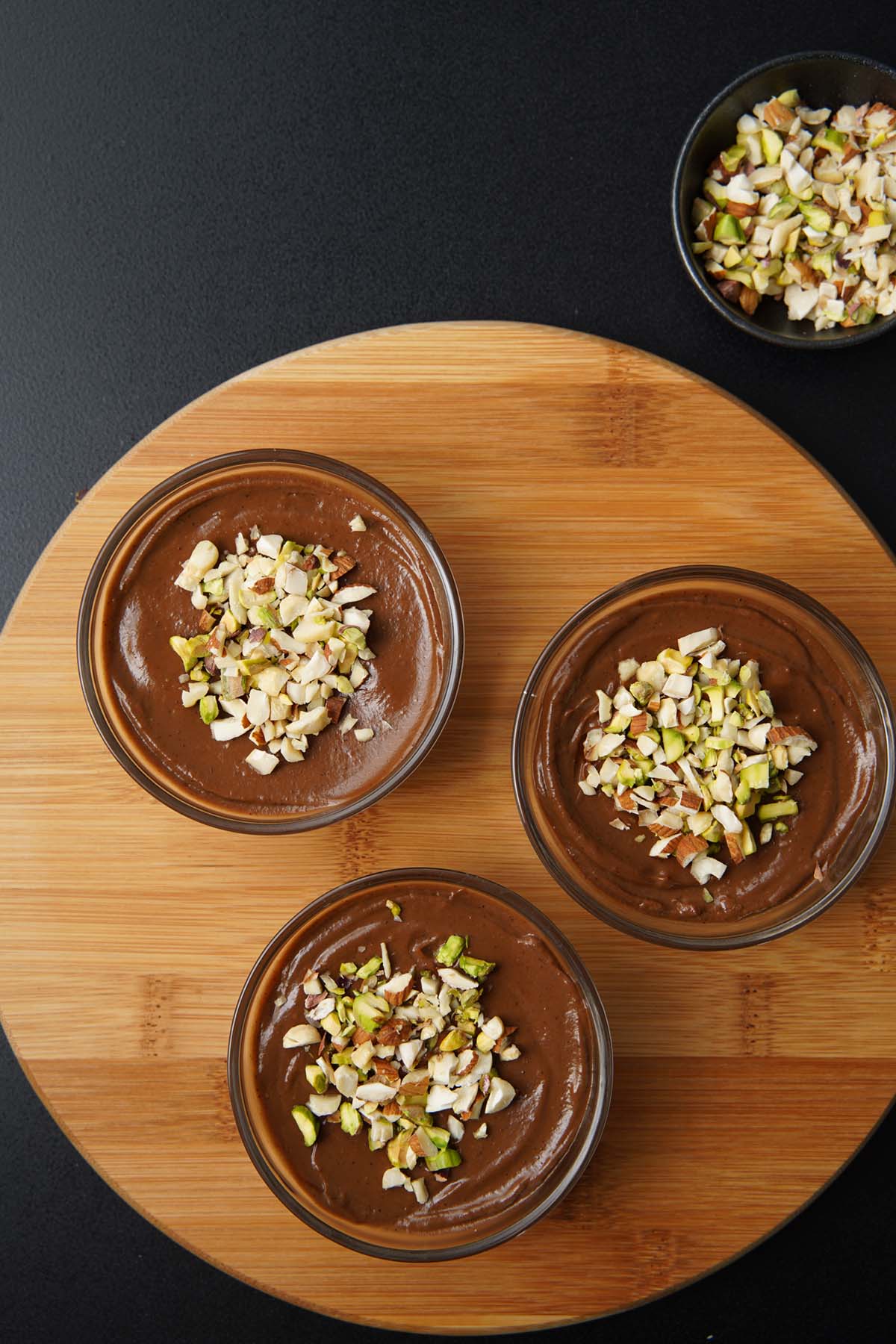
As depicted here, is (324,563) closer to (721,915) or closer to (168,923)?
(168,923)

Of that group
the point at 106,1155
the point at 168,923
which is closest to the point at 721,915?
the point at 168,923

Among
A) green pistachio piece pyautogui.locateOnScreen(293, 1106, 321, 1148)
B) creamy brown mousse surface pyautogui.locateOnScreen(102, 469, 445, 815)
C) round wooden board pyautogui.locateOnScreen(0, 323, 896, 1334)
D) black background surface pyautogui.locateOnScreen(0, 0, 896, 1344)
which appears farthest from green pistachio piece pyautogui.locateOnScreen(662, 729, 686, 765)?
green pistachio piece pyautogui.locateOnScreen(293, 1106, 321, 1148)

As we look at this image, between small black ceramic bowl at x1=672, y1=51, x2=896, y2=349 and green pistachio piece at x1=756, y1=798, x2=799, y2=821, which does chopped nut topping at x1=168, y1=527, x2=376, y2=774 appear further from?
small black ceramic bowl at x1=672, y1=51, x2=896, y2=349

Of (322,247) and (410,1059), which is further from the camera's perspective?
(322,247)

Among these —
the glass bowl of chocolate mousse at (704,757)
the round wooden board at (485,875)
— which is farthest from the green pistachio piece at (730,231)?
the glass bowl of chocolate mousse at (704,757)

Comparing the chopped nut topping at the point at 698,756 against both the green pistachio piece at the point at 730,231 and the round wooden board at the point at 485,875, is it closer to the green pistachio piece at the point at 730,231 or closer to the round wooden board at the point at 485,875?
the round wooden board at the point at 485,875

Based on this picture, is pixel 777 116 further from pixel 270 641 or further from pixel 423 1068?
pixel 423 1068

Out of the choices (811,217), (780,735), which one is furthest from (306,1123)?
(811,217)
